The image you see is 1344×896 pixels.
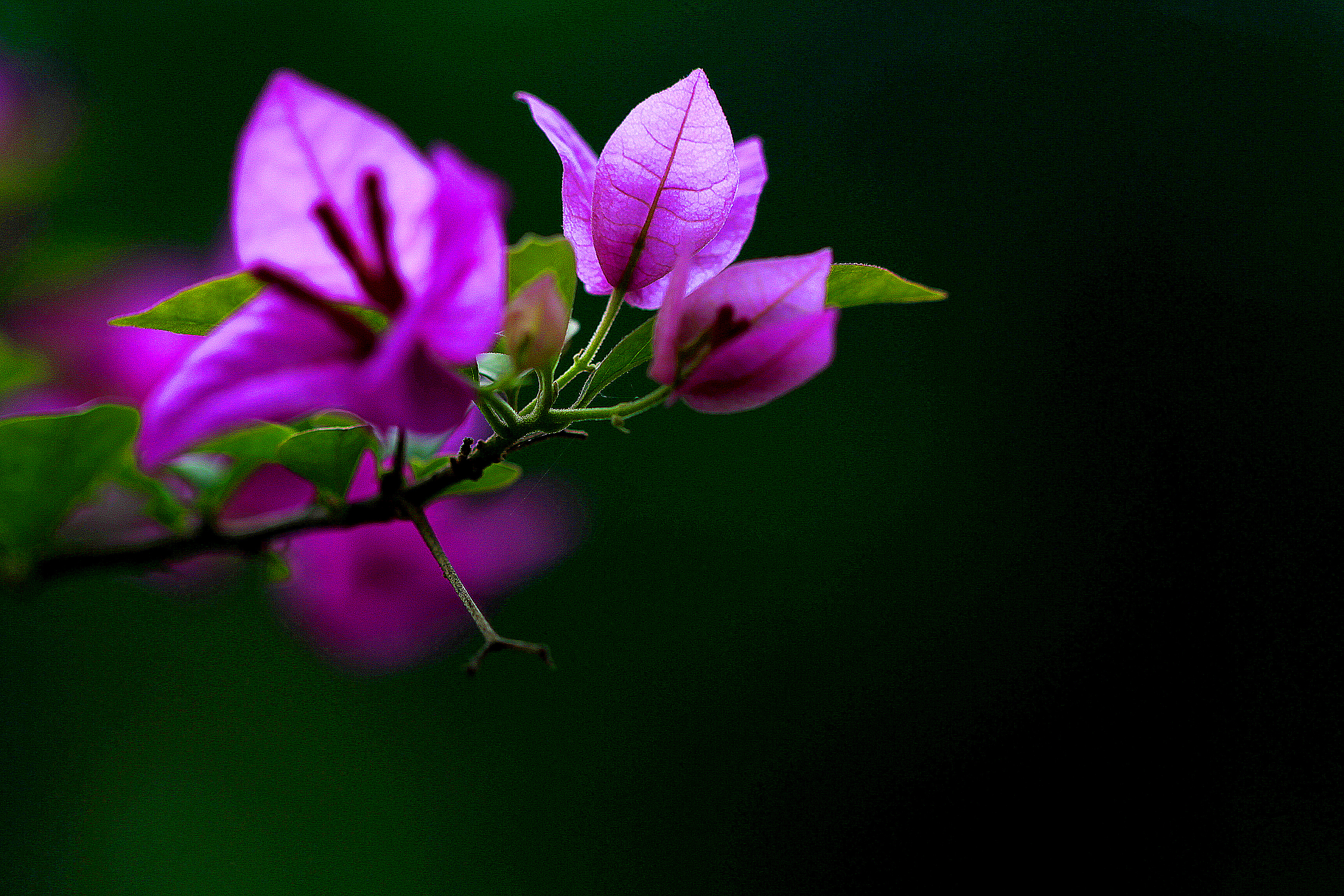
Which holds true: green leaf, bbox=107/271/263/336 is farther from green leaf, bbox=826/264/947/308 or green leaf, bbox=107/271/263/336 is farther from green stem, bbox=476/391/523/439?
green leaf, bbox=826/264/947/308

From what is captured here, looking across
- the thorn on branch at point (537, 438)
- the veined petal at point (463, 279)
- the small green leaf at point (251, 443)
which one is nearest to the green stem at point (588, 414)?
the thorn on branch at point (537, 438)

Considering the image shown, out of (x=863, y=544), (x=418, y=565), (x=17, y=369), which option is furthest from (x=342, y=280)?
(x=863, y=544)

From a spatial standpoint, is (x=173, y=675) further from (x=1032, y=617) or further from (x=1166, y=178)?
(x=1166, y=178)

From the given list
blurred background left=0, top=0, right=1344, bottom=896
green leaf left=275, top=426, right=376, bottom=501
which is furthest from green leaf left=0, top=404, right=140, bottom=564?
blurred background left=0, top=0, right=1344, bottom=896

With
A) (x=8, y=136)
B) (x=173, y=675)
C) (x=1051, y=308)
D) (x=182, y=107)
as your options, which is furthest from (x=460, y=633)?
(x=1051, y=308)

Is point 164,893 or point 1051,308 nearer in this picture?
point 164,893

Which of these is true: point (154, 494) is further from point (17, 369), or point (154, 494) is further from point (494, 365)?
point (494, 365)
